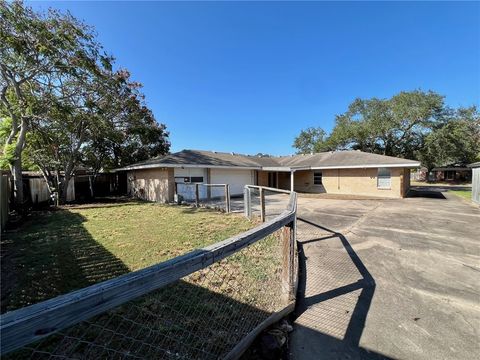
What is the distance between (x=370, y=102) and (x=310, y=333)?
36.7m

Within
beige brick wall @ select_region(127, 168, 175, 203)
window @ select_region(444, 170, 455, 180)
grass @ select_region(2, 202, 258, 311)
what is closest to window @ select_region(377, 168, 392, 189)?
grass @ select_region(2, 202, 258, 311)

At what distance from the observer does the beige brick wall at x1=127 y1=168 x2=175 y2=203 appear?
15564 mm

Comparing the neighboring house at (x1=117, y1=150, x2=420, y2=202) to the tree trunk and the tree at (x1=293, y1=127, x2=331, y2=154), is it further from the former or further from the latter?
the tree at (x1=293, y1=127, x2=331, y2=154)

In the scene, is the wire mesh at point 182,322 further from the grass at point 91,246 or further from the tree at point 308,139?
the tree at point 308,139

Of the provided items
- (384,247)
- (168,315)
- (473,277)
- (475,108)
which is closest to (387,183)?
(384,247)

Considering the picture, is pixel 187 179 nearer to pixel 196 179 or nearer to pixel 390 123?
pixel 196 179

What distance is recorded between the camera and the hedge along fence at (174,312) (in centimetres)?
105

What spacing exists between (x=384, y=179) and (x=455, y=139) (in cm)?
1886

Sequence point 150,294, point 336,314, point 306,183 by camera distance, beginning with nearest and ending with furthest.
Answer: point 336,314
point 150,294
point 306,183

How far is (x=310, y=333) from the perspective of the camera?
2779mm

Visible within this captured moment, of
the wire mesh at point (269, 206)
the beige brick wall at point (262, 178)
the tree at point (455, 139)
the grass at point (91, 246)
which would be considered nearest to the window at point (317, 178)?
the beige brick wall at point (262, 178)

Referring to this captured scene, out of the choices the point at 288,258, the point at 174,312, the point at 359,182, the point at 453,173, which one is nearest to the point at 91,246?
the point at 174,312

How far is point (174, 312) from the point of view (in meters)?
3.24

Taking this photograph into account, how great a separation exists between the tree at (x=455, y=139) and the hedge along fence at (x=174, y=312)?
3499 centimetres
